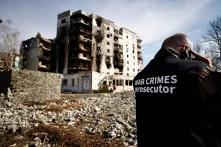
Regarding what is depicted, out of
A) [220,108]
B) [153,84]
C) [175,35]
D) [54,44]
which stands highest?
[54,44]

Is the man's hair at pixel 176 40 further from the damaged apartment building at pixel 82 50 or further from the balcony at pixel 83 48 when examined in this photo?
the balcony at pixel 83 48

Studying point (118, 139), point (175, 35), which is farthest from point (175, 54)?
point (118, 139)

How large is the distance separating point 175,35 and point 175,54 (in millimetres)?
175

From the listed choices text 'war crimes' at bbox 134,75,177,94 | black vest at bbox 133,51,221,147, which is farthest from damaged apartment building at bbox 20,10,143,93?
black vest at bbox 133,51,221,147

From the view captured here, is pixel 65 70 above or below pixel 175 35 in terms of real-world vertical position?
above

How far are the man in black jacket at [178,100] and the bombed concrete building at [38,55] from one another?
60.3m

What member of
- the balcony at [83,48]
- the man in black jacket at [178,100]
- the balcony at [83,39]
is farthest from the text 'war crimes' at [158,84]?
the balcony at [83,39]

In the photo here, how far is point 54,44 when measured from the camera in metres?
64.8

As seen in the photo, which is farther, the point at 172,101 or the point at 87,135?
the point at 87,135

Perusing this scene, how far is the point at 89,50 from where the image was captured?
63938mm

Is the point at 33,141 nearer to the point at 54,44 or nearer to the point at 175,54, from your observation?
the point at 175,54

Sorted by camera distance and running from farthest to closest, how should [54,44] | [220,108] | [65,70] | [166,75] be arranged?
[54,44] < [65,70] < [166,75] < [220,108]

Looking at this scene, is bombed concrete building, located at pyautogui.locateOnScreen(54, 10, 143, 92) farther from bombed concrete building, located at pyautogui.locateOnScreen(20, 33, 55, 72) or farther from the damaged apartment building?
bombed concrete building, located at pyautogui.locateOnScreen(20, 33, 55, 72)

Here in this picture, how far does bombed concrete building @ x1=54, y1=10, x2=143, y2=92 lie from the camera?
5754cm
